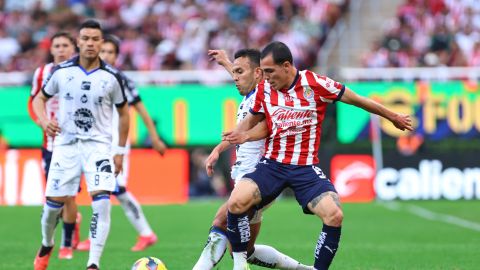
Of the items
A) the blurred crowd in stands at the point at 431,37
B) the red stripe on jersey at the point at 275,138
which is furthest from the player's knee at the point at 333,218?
the blurred crowd in stands at the point at 431,37

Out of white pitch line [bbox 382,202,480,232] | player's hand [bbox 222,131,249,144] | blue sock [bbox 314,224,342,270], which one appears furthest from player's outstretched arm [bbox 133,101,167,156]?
white pitch line [bbox 382,202,480,232]

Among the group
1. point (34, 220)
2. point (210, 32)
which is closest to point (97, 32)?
point (34, 220)

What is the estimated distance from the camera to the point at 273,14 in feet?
92.5

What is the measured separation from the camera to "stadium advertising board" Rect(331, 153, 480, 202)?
23.1 meters

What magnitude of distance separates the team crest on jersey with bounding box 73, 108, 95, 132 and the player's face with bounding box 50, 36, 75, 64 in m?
2.16

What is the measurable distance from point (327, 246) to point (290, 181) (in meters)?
0.72

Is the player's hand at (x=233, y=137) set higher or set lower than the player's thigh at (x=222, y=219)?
higher

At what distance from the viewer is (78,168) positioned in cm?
1099

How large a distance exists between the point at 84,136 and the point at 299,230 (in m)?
6.63

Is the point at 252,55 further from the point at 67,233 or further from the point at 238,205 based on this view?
→ the point at 67,233

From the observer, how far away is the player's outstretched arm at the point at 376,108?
962cm

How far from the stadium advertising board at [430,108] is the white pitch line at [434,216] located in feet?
6.51

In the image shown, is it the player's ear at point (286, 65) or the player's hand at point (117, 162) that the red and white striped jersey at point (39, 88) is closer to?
the player's hand at point (117, 162)

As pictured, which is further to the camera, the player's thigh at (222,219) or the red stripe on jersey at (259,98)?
the player's thigh at (222,219)
